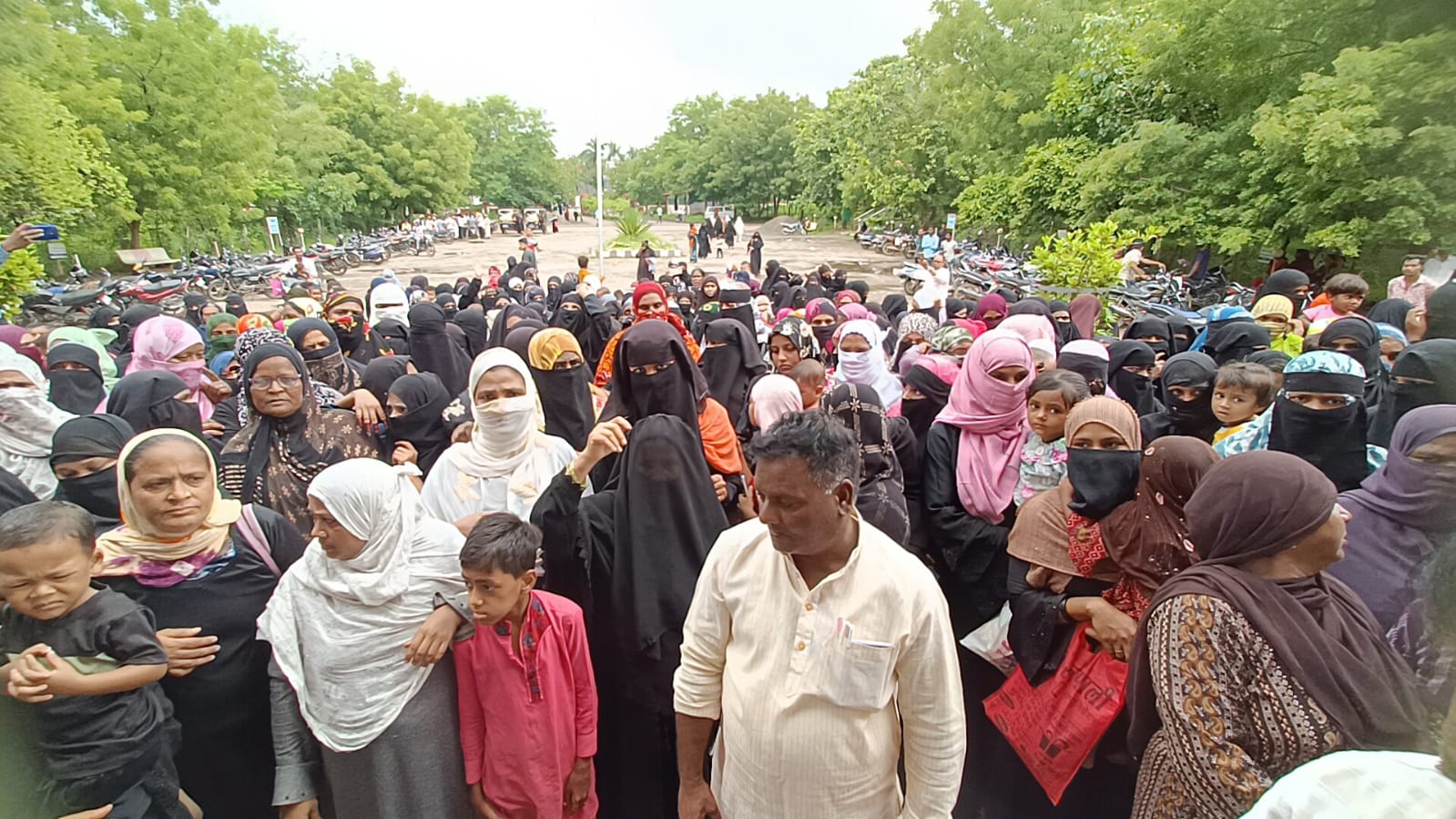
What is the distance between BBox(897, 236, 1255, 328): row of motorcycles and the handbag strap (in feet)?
26.6

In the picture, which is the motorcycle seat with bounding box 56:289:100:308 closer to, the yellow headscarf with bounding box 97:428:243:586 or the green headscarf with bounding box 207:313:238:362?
the green headscarf with bounding box 207:313:238:362

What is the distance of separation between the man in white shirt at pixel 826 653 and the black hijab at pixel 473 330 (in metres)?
5.58

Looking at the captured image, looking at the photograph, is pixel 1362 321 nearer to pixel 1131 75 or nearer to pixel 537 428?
pixel 537 428

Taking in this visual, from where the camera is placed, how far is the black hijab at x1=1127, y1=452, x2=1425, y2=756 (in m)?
1.50

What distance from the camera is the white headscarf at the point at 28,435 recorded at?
3020 millimetres

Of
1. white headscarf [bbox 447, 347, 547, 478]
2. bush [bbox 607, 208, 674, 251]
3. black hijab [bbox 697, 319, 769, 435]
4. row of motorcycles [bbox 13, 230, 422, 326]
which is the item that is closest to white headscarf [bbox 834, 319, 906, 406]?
black hijab [bbox 697, 319, 769, 435]

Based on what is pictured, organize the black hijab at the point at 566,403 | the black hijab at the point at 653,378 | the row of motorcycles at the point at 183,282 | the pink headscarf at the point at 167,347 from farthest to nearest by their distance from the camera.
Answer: the row of motorcycles at the point at 183,282 → the pink headscarf at the point at 167,347 → the black hijab at the point at 566,403 → the black hijab at the point at 653,378

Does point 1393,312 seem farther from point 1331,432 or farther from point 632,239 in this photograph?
point 632,239

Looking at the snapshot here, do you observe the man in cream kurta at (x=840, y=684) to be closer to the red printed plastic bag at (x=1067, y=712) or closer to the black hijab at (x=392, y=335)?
the red printed plastic bag at (x=1067, y=712)

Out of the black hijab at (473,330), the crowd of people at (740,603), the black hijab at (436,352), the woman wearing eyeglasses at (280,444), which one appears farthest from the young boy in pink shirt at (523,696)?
the black hijab at (473,330)

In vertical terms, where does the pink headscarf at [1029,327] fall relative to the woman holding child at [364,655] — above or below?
above

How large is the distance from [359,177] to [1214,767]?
3842 cm

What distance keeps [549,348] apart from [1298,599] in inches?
117

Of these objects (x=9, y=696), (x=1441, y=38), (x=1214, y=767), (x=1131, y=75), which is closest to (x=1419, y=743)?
(x=1214, y=767)
